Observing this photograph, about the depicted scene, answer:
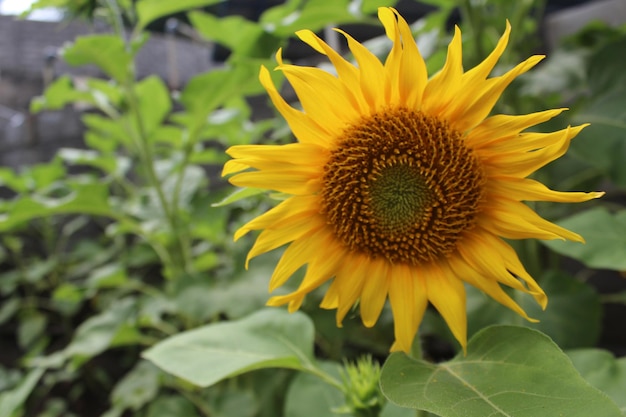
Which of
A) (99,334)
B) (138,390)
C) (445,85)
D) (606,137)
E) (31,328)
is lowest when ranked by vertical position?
(31,328)

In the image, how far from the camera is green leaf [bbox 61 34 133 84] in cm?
76

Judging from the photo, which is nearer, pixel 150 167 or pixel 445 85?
pixel 445 85

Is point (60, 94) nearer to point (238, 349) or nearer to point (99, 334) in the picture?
point (99, 334)

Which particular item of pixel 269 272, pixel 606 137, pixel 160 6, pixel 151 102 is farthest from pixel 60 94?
pixel 606 137

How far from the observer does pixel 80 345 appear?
845mm

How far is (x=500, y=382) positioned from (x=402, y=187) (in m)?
0.16

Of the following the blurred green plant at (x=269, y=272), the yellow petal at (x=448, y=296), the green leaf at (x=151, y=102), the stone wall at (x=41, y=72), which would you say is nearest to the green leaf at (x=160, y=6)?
the blurred green plant at (x=269, y=272)

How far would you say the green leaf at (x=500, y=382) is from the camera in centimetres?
31

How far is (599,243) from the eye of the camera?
1.86 feet

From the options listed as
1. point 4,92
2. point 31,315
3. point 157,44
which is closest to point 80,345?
point 31,315

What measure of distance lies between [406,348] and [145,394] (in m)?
0.79

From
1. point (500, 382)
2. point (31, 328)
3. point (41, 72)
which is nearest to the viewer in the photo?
point (500, 382)

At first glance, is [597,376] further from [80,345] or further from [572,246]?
[80,345]

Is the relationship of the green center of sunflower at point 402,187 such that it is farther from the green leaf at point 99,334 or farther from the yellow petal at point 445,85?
the green leaf at point 99,334
